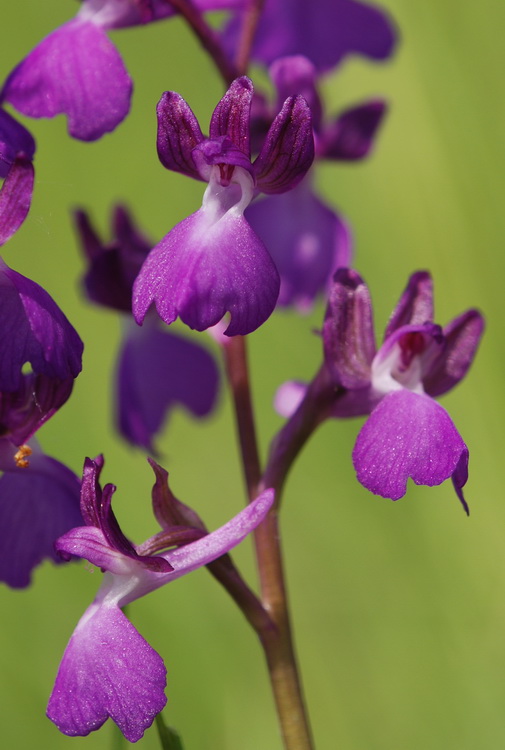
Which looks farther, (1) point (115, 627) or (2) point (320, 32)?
(2) point (320, 32)

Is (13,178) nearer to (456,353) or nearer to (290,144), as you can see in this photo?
(290,144)

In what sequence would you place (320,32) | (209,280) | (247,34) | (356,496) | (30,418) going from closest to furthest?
(209,280) → (30,418) → (247,34) → (320,32) → (356,496)

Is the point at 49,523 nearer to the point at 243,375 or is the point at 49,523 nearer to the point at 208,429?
the point at 243,375

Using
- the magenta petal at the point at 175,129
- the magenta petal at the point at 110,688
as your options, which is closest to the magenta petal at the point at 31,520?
the magenta petal at the point at 110,688

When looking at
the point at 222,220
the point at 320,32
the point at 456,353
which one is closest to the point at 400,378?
the point at 456,353

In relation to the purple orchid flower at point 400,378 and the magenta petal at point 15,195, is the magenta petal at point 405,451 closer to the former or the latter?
the purple orchid flower at point 400,378

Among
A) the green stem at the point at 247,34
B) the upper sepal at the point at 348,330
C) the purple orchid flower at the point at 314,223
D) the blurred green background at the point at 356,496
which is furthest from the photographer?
the blurred green background at the point at 356,496

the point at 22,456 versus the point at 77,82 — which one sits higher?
the point at 77,82
